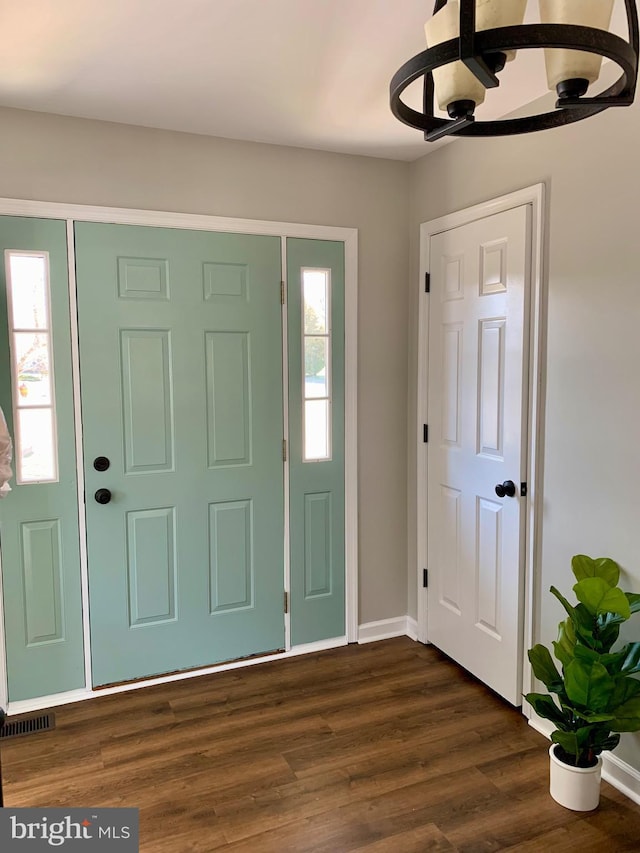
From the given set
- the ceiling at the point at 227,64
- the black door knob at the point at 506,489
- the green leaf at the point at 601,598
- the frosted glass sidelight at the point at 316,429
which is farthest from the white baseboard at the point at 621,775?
the ceiling at the point at 227,64

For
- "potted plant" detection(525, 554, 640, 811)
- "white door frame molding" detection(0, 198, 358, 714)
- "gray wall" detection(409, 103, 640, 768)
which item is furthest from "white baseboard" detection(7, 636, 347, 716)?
"potted plant" detection(525, 554, 640, 811)

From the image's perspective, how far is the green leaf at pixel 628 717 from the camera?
6.11 ft

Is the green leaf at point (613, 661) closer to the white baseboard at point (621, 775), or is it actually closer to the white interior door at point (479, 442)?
the white baseboard at point (621, 775)

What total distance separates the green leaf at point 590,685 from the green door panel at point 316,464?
1465mm

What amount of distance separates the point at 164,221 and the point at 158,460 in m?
1.07

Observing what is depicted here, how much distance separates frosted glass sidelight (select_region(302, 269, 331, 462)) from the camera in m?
3.02

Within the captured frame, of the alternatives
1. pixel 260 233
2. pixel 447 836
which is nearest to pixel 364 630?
pixel 447 836

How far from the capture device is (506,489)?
2539 mm

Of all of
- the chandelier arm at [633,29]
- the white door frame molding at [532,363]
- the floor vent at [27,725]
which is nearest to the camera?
the chandelier arm at [633,29]

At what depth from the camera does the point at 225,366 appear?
9.41 feet

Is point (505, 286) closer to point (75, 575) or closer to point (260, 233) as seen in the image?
point (260, 233)

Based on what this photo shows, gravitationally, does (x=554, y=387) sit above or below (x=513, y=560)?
above

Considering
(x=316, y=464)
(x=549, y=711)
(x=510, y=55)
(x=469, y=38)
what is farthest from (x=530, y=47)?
(x=316, y=464)

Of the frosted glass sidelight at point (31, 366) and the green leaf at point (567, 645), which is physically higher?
the frosted glass sidelight at point (31, 366)
